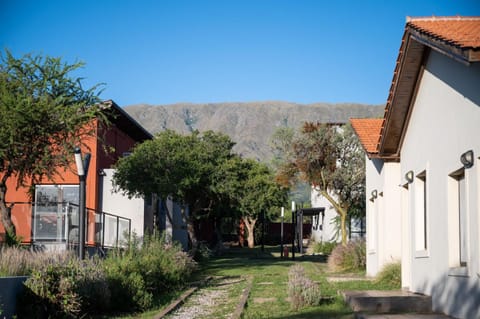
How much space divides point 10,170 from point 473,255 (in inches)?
587

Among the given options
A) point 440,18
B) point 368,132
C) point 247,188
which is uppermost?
point 440,18

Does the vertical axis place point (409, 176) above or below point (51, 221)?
above

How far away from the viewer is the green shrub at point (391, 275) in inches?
690

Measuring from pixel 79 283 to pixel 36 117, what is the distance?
25.7ft

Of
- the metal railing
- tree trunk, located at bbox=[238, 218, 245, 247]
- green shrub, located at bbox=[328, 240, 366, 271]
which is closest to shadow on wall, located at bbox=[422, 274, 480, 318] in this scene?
the metal railing

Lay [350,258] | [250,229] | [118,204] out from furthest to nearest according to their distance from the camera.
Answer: [250,229] < [118,204] < [350,258]

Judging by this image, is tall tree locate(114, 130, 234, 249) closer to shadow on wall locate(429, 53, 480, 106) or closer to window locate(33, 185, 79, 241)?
window locate(33, 185, 79, 241)

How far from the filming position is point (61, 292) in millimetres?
12859

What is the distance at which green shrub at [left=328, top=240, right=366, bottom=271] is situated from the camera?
984 inches

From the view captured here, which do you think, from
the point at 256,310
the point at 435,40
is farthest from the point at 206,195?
the point at 435,40

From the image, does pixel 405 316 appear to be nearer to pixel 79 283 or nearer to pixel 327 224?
pixel 79 283

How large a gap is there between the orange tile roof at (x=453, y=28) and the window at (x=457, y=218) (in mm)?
2185

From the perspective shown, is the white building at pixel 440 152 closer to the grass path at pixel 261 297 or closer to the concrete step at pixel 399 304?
the concrete step at pixel 399 304

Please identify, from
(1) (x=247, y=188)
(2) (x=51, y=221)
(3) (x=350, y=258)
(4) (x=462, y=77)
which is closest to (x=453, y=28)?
(4) (x=462, y=77)
